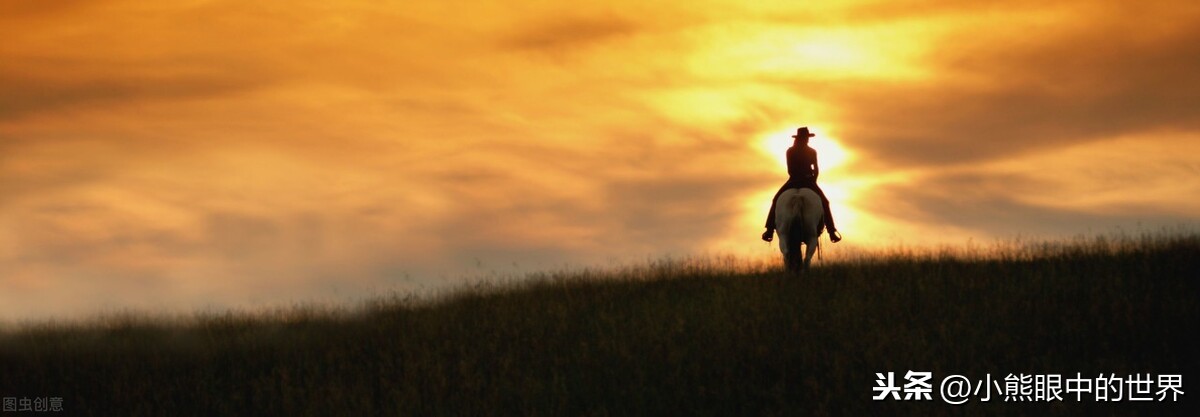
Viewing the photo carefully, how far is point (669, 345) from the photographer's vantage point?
1143cm

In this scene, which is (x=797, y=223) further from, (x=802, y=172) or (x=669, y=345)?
(x=669, y=345)

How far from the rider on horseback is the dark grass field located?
840 millimetres

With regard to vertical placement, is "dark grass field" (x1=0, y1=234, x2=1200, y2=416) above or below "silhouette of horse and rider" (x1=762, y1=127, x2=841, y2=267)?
below

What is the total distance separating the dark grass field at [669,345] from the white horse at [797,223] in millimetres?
476

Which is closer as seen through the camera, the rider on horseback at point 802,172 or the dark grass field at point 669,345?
the dark grass field at point 669,345

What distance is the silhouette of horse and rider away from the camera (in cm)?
1600

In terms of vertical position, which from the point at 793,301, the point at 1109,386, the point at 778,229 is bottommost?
the point at 1109,386

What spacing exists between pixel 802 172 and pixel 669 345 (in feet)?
18.8

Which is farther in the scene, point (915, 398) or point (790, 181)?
point (790, 181)

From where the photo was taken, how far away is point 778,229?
16.2m

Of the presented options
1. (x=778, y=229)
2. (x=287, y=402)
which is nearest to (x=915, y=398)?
(x=287, y=402)

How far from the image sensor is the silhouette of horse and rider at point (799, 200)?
16.0 metres

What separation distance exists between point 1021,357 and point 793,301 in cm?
304

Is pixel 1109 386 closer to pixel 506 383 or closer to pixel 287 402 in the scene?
pixel 506 383
